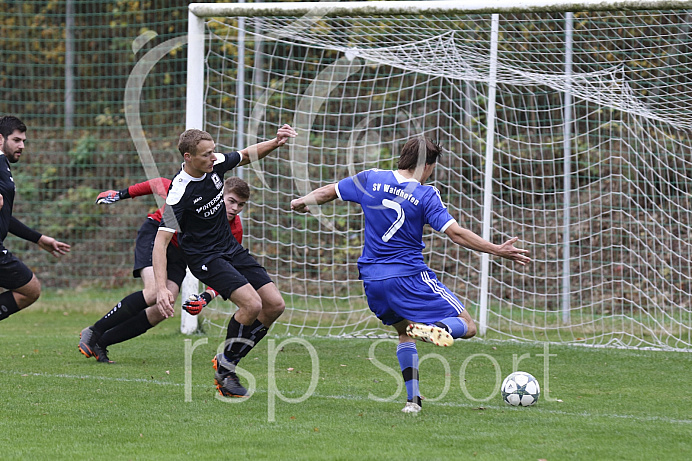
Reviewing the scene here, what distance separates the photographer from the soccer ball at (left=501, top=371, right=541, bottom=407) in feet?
17.6

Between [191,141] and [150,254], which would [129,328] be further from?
[191,141]

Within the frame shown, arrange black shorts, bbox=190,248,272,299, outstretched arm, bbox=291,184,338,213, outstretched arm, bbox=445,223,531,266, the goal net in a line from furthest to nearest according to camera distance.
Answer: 1. the goal net
2. black shorts, bbox=190,248,272,299
3. outstretched arm, bbox=291,184,338,213
4. outstretched arm, bbox=445,223,531,266

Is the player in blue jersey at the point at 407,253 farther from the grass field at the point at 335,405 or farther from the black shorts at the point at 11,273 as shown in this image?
the black shorts at the point at 11,273

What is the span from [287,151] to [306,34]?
5.15 m

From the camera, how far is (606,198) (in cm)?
1263

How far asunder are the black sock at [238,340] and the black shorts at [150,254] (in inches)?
65.0

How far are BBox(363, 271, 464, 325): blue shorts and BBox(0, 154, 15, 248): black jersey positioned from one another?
11.2 feet

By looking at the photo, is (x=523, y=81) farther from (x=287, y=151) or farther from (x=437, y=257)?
(x=287, y=151)

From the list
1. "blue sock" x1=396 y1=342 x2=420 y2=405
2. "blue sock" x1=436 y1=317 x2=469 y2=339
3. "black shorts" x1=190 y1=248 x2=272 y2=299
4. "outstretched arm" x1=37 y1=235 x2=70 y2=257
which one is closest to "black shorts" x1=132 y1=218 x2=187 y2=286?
"outstretched arm" x1=37 y1=235 x2=70 y2=257

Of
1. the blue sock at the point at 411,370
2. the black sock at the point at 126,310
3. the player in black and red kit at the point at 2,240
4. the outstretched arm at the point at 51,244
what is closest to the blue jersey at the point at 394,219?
the blue sock at the point at 411,370

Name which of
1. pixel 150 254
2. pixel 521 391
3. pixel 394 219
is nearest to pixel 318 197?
pixel 394 219

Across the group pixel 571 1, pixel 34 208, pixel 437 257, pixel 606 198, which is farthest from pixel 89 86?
pixel 571 1

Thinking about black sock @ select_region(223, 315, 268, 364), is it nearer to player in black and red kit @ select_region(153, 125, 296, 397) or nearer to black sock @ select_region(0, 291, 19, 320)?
player in black and red kit @ select_region(153, 125, 296, 397)

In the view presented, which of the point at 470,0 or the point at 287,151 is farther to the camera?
the point at 287,151
